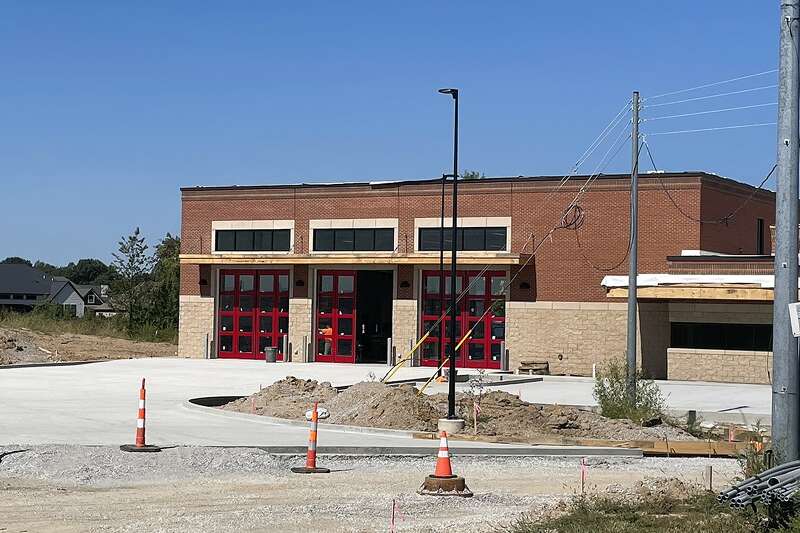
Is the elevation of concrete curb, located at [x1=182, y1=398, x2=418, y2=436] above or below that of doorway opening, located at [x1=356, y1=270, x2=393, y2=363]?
below

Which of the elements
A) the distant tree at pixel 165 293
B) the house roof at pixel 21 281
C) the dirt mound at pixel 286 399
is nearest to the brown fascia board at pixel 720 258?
the dirt mound at pixel 286 399

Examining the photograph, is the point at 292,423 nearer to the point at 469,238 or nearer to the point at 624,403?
the point at 624,403

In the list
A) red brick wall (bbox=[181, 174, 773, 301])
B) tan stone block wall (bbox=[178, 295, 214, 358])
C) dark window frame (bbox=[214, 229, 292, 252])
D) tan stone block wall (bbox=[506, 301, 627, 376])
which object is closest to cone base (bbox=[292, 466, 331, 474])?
tan stone block wall (bbox=[506, 301, 627, 376])

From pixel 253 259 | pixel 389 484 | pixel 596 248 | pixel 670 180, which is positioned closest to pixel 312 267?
pixel 253 259

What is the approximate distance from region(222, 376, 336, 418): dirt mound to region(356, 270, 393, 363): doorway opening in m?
21.5

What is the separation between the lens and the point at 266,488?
50.0 ft

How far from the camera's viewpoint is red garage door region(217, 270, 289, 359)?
52.2 metres

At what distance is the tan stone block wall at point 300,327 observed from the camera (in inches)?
2009

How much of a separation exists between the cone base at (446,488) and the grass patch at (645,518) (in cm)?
164

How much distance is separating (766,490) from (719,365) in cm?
3144

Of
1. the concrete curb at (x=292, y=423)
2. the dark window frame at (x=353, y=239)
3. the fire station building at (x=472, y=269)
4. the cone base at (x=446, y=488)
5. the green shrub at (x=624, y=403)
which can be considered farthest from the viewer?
the dark window frame at (x=353, y=239)

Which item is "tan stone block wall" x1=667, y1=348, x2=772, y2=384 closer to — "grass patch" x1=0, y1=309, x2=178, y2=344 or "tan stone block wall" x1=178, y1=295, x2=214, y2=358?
"tan stone block wall" x1=178, y1=295, x2=214, y2=358

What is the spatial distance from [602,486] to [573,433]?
21.2 feet

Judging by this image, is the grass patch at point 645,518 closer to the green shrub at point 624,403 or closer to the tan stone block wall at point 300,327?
the green shrub at point 624,403
